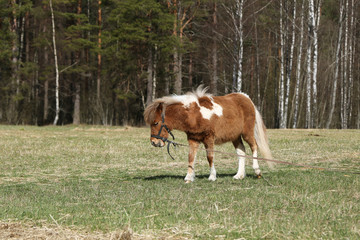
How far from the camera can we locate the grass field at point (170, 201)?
5500 mm

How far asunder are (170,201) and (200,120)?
2647mm

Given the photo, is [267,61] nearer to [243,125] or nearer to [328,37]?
[328,37]

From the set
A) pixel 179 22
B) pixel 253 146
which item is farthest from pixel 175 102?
pixel 179 22

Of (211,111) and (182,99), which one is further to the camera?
(211,111)

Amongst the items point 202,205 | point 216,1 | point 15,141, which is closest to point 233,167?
point 202,205

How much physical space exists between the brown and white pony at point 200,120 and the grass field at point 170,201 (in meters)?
0.80

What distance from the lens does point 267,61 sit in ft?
164

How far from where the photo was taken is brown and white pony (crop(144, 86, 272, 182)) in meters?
9.55

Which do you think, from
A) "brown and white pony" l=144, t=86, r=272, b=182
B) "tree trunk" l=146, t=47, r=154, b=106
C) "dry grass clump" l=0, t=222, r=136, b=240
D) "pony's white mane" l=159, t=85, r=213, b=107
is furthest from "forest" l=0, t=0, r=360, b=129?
"dry grass clump" l=0, t=222, r=136, b=240

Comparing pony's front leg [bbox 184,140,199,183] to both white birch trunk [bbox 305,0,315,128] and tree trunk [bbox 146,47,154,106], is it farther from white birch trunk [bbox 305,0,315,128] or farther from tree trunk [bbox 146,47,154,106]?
tree trunk [bbox 146,47,154,106]

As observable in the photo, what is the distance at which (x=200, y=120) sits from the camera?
9.59 metres

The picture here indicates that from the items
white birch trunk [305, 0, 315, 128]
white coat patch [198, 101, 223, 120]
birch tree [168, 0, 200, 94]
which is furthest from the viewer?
birch tree [168, 0, 200, 94]

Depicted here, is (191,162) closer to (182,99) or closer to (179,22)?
(182,99)

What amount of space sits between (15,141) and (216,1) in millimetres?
19953
